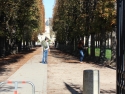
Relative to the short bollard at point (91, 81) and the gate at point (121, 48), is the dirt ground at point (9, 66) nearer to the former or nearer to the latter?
the short bollard at point (91, 81)

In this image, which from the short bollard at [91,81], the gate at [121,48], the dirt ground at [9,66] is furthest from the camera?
the dirt ground at [9,66]

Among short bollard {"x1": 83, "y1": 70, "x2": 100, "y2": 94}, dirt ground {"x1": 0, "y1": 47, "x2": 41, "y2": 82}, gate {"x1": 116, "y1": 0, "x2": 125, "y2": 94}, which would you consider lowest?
dirt ground {"x1": 0, "y1": 47, "x2": 41, "y2": 82}

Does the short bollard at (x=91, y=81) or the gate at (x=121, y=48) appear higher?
the gate at (x=121, y=48)

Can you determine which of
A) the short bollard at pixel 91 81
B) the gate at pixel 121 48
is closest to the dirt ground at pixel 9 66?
the short bollard at pixel 91 81

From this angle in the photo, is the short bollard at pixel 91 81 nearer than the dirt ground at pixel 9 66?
Yes

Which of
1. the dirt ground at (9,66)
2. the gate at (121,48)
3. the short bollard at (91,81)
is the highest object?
the gate at (121,48)

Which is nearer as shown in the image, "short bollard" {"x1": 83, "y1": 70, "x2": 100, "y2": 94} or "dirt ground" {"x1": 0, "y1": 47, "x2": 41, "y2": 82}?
"short bollard" {"x1": 83, "y1": 70, "x2": 100, "y2": 94}

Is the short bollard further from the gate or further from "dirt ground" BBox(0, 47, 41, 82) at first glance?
"dirt ground" BBox(0, 47, 41, 82)

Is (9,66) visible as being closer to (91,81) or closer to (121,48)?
(91,81)

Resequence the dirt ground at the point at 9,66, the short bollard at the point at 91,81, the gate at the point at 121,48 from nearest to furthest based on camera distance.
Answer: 1. the gate at the point at 121,48
2. the short bollard at the point at 91,81
3. the dirt ground at the point at 9,66

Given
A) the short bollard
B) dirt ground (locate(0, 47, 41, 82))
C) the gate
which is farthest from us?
dirt ground (locate(0, 47, 41, 82))

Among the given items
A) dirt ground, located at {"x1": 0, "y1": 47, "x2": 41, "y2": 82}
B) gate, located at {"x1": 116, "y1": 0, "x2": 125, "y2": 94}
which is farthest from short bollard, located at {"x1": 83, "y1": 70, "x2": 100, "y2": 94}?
dirt ground, located at {"x1": 0, "y1": 47, "x2": 41, "y2": 82}

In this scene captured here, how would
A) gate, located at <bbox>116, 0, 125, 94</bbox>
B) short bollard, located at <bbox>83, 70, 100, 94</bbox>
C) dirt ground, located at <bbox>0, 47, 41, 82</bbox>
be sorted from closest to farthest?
1. gate, located at <bbox>116, 0, 125, 94</bbox>
2. short bollard, located at <bbox>83, 70, 100, 94</bbox>
3. dirt ground, located at <bbox>0, 47, 41, 82</bbox>

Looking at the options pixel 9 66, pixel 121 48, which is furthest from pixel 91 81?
pixel 9 66
